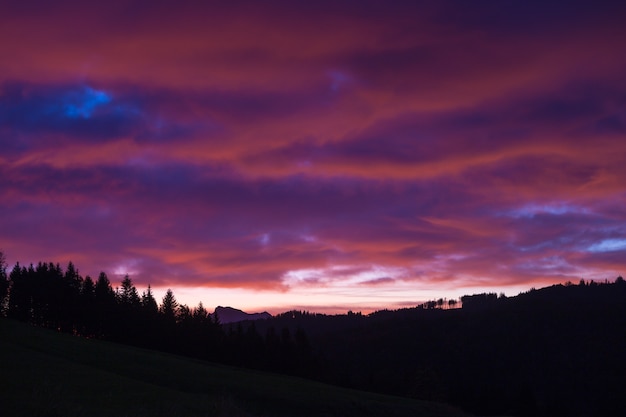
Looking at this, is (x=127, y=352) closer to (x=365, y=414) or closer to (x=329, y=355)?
(x=365, y=414)

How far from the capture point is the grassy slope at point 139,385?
3097 centimetres

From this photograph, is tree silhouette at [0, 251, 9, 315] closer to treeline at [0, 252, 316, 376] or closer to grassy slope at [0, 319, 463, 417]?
treeline at [0, 252, 316, 376]

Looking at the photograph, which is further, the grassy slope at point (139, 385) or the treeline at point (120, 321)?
the treeline at point (120, 321)

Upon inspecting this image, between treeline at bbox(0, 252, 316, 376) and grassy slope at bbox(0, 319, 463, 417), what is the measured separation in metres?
29.0

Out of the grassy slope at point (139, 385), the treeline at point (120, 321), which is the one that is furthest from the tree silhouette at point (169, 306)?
the grassy slope at point (139, 385)

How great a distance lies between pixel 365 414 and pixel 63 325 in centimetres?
7504

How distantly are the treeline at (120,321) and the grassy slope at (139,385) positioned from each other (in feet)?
95.1

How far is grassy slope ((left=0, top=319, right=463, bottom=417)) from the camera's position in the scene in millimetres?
30969

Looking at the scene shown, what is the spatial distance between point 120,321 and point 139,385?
194 ft

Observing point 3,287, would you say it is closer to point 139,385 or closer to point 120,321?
point 120,321

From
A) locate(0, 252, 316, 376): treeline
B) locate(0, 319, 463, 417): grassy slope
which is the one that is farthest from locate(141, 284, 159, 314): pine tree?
locate(0, 319, 463, 417): grassy slope

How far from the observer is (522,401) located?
296 feet

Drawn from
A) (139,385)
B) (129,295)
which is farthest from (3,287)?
(139,385)

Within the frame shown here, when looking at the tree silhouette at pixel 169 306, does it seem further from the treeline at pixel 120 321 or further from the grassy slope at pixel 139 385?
→ the grassy slope at pixel 139 385
